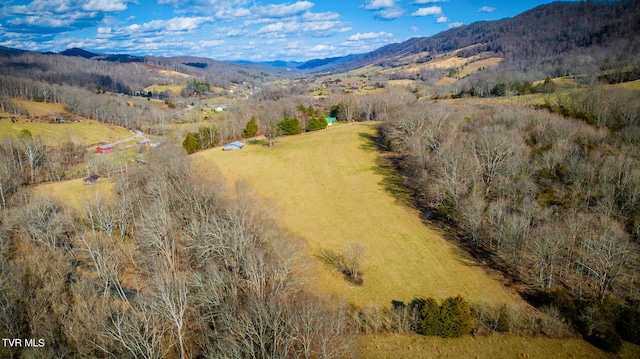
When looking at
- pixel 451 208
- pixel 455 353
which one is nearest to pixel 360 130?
pixel 451 208

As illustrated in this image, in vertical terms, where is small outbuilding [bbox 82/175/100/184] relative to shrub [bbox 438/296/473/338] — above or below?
above

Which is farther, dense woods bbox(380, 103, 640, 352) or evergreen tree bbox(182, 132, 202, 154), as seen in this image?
evergreen tree bbox(182, 132, 202, 154)

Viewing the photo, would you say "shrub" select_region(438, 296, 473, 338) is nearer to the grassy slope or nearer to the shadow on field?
the grassy slope

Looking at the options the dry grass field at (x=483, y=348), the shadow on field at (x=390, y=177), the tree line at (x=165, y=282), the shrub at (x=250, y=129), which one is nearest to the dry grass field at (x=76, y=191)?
the tree line at (x=165, y=282)

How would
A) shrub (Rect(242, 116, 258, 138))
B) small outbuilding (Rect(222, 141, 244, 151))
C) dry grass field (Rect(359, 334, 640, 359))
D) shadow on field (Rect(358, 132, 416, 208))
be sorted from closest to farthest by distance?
1. dry grass field (Rect(359, 334, 640, 359))
2. shadow on field (Rect(358, 132, 416, 208))
3. small outbuilding (Rect(222, 141, 244, 151))
4. shrub (Rect(242, 116, 258, 138))

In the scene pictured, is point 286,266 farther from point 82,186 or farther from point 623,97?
point 623,97

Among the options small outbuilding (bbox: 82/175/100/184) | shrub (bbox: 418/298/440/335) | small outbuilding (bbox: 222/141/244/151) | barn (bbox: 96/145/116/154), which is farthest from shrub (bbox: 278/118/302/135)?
shrub (bbox: 418/298/440/335)

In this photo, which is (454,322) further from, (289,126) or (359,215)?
(289,126)
